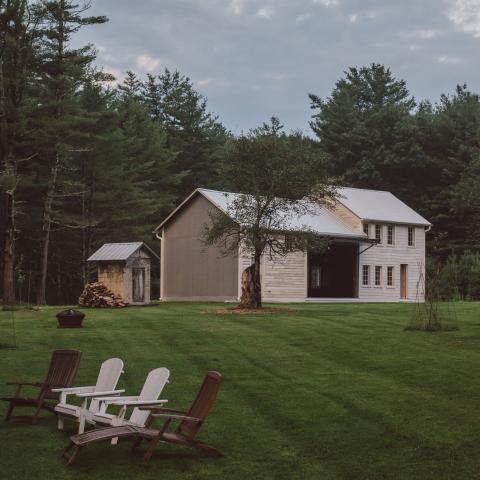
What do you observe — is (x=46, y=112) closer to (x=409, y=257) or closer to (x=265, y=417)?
(x=409, y=257)

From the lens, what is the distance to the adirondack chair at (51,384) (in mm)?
10414

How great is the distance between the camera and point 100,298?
1156 inches

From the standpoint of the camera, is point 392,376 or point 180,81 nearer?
point 392,376

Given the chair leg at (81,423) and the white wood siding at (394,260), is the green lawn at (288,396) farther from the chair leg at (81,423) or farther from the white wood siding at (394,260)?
the white wood siding at (394,260)

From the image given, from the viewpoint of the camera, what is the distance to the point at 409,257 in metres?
43.4

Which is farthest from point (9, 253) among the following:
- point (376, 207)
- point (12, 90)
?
point (376, 207)

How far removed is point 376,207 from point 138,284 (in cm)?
1716

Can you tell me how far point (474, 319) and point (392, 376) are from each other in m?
10.4

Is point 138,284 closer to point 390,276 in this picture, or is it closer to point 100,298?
point 100,298

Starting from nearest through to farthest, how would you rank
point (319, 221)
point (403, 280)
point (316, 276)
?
1. point (319, 221)
2. point (316, 276)
3. point (403, 280)

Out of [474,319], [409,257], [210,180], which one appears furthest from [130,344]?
[210,180]

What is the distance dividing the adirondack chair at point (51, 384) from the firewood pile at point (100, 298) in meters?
18.0

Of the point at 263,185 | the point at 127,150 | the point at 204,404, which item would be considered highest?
the point at 127,150

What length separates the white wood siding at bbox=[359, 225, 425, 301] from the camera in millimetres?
41281
